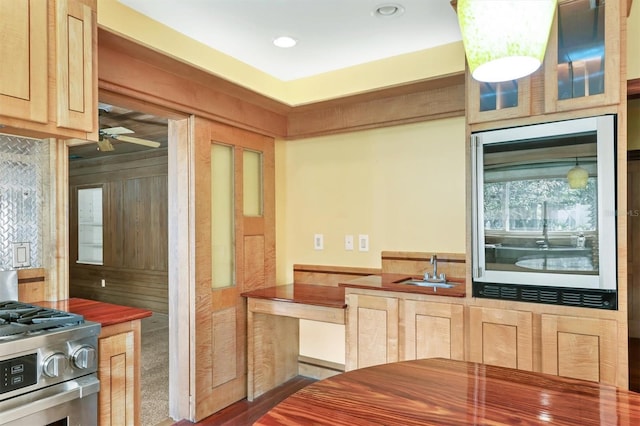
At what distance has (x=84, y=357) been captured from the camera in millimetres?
1693

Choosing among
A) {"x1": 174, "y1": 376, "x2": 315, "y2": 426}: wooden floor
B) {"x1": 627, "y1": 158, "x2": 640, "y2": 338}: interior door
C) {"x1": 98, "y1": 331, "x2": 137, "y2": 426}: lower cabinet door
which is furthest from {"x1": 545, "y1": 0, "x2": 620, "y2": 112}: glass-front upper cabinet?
{"x1": 174, "y1": 376, "x2": 315, "y2": 426}: wooden floor

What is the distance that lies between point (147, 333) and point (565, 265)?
4.68 metres

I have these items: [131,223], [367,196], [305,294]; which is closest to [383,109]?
[367,196]

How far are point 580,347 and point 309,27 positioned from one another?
2328 millimetres

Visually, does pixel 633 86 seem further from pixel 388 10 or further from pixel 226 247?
pixel 226 247

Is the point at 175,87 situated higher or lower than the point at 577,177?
higher

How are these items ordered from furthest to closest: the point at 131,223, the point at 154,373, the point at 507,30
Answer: the point at 131,223 → the point at 154,373 → the point at 507,30

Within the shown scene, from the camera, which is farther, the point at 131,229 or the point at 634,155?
the point at 131,229

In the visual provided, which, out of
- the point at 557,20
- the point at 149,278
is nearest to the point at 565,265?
the point at 557,20

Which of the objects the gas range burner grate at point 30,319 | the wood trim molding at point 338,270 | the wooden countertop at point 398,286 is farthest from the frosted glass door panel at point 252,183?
the gas range burner grate at point 30,319

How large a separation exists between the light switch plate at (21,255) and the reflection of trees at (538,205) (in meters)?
2.45

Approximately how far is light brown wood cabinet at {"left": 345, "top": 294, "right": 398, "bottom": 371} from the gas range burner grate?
1614mm

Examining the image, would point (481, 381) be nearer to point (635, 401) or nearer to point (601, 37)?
point (635, 401)

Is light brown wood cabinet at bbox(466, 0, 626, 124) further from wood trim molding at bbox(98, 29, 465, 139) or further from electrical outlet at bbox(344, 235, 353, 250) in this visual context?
electrical outlet at bbox(344, 235, 353, 250)
